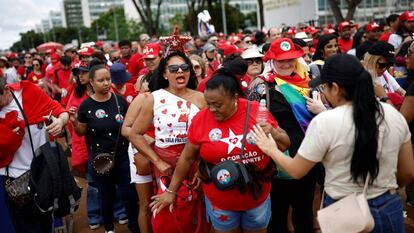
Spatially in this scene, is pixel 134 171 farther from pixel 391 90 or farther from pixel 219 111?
pixel 391 90

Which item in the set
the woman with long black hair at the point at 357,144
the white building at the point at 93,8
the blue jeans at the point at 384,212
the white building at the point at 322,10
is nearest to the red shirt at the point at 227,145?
the woman with long black hair at the point at 357,144

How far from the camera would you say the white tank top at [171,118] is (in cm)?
347

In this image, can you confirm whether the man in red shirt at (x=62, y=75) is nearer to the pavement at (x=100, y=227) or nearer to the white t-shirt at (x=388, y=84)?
the pavement at (x=100, y=227)

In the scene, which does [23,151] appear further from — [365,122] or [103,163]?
[365,122]

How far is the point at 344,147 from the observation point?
2.36 metres

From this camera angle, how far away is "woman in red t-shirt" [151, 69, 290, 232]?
3.00 metres

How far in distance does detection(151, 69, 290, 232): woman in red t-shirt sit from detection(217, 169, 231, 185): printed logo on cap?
2cm

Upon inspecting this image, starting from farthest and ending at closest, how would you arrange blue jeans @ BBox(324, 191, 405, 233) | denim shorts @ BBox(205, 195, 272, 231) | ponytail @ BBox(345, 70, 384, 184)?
1. denim shorts @ BBox(205, 195, 272, 231)
2. blue jeans @ BBox(324, 191, 405, 233)
3. ponytail @ BBox(345, 70, 384, 184)

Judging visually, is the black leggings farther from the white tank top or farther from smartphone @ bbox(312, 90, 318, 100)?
the white tank top

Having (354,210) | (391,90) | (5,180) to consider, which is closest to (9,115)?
(5,180)

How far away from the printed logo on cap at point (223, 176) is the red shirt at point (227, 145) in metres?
0.13

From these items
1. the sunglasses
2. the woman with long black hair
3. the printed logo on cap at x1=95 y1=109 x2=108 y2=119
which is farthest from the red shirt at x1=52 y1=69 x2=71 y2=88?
the woman with long black hair

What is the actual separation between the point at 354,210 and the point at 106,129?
2.98 metres

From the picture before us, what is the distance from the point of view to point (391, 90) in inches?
184
